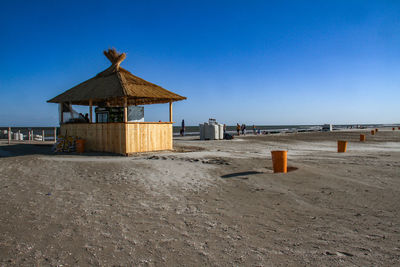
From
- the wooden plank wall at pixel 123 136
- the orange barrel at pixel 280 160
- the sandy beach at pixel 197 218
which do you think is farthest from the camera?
the wooden plank wall at pixel 123 136


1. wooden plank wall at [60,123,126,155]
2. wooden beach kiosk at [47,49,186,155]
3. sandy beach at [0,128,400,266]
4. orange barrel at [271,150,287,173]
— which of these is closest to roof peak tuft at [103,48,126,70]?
wooden beach kiosk at [47,49,186,155]

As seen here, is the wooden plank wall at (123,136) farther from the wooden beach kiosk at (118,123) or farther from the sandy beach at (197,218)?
the sandy beach at (197,218)

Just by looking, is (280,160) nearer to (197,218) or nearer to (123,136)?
(197,218)

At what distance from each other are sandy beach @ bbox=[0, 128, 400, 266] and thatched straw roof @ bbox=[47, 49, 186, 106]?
5.04m

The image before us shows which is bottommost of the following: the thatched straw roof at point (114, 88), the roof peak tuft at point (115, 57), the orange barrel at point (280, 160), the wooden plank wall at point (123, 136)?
the orange barrel at point (280, 160)

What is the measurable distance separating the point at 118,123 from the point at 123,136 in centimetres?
66

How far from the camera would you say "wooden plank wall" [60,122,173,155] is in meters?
12.2

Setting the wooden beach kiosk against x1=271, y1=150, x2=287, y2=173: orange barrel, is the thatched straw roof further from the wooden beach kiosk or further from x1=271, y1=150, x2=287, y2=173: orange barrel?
x1=271, y1=150, x2=287, y2=173: orange barrel

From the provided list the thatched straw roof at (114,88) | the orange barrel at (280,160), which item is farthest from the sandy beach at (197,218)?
the thatched straw roof at (114,88)

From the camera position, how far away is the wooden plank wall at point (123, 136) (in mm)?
12156

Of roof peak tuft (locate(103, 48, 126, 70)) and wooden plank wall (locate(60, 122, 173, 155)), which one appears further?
roof peak tuft (locate(103, 48, 126, 70))

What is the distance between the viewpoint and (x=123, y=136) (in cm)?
1204

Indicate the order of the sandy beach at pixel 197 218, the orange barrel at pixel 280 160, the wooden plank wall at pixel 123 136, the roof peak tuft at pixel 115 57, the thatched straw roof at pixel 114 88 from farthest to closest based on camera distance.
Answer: the roof peak tuft at pixel 115 57
the thatched straw roof at pixel 114 88
the wooden plank wall at pixel 123 136
the orange barrel at pixel 280 160
the sandy beach at pixel 197 218

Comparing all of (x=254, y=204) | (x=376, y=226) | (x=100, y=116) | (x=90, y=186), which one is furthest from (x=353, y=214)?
(x=100, y=116)
